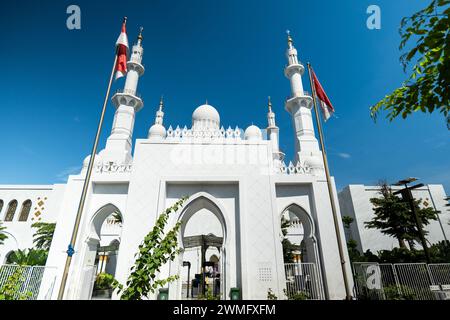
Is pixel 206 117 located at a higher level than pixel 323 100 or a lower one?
higher

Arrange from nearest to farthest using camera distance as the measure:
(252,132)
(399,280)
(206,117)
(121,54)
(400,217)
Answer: (121,54), (399,280), (206,117), (400,217), (252,132)

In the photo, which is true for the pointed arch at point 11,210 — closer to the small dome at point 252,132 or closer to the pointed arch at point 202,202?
the pointed arch at point 202,202

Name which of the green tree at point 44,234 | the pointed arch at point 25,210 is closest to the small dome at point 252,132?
the green tree at point 44,234

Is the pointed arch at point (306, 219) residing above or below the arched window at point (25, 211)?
below

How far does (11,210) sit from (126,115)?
1655 centimetres

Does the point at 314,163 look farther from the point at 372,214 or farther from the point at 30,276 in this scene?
the point at 30,276

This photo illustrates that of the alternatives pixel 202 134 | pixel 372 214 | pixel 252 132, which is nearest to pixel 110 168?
pixel 202 134

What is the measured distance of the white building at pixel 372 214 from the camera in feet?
85.4

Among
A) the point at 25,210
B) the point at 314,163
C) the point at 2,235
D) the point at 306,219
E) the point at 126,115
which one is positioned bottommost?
the point at 306,219

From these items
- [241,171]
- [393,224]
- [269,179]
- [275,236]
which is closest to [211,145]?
[241,171]

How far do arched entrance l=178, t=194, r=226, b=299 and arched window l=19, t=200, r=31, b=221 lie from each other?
57.0ft

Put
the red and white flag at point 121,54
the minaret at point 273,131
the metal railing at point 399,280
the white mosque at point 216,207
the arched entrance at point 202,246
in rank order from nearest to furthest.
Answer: the red and white flag at point 121,54
the metal railing at point 399,280
the white mosque at point 216,207
the arched entrance at point 202,246
the minaret at point 273,131

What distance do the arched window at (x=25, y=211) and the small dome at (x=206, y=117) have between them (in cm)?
2012

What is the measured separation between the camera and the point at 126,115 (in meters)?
21.8
